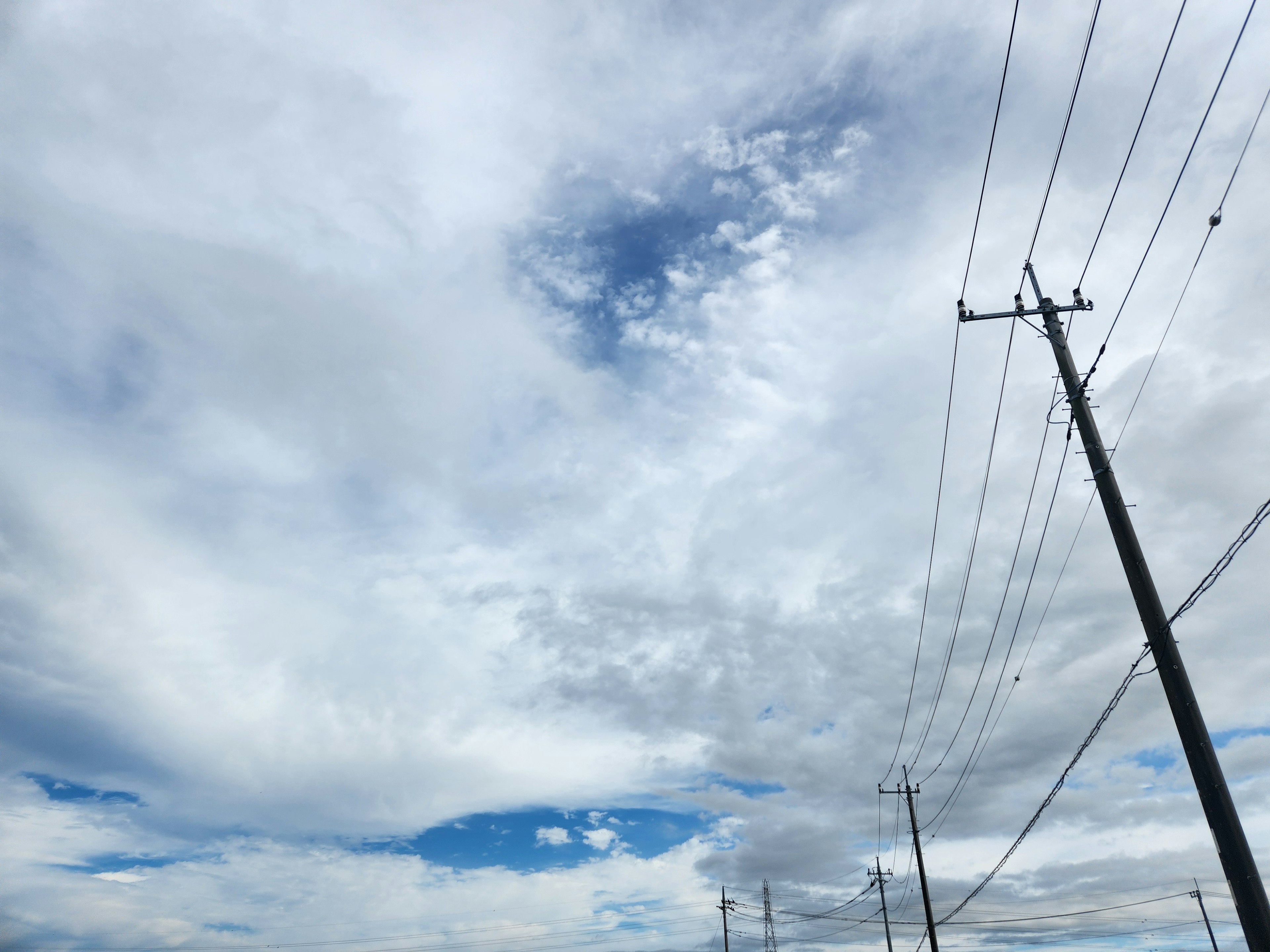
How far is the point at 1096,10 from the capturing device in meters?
10.1

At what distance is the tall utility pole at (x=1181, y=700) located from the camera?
998 cm

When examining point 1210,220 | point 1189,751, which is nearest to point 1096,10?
point 1210,220

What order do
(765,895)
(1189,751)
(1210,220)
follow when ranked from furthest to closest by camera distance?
(765,895) → (1189,751) → (1210,220)

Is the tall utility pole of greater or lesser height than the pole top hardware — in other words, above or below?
below

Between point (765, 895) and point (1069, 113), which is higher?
point (1069, 113)

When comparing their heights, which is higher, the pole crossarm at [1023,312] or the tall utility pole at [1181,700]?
the pole crossarm at [1023,312]

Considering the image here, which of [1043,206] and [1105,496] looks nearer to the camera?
[1105,496]

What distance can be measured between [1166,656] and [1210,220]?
6.47 metres

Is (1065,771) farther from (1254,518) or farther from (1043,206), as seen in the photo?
(1043,206)

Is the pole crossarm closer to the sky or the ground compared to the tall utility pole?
closer to the sky

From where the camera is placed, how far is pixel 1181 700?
11.1 m

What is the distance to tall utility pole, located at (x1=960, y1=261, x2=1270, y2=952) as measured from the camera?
998cm

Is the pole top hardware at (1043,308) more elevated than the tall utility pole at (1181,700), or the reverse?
the pole top hardware at (1043,308)

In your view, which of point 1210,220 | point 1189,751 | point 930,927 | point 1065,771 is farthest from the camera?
point 930,927
